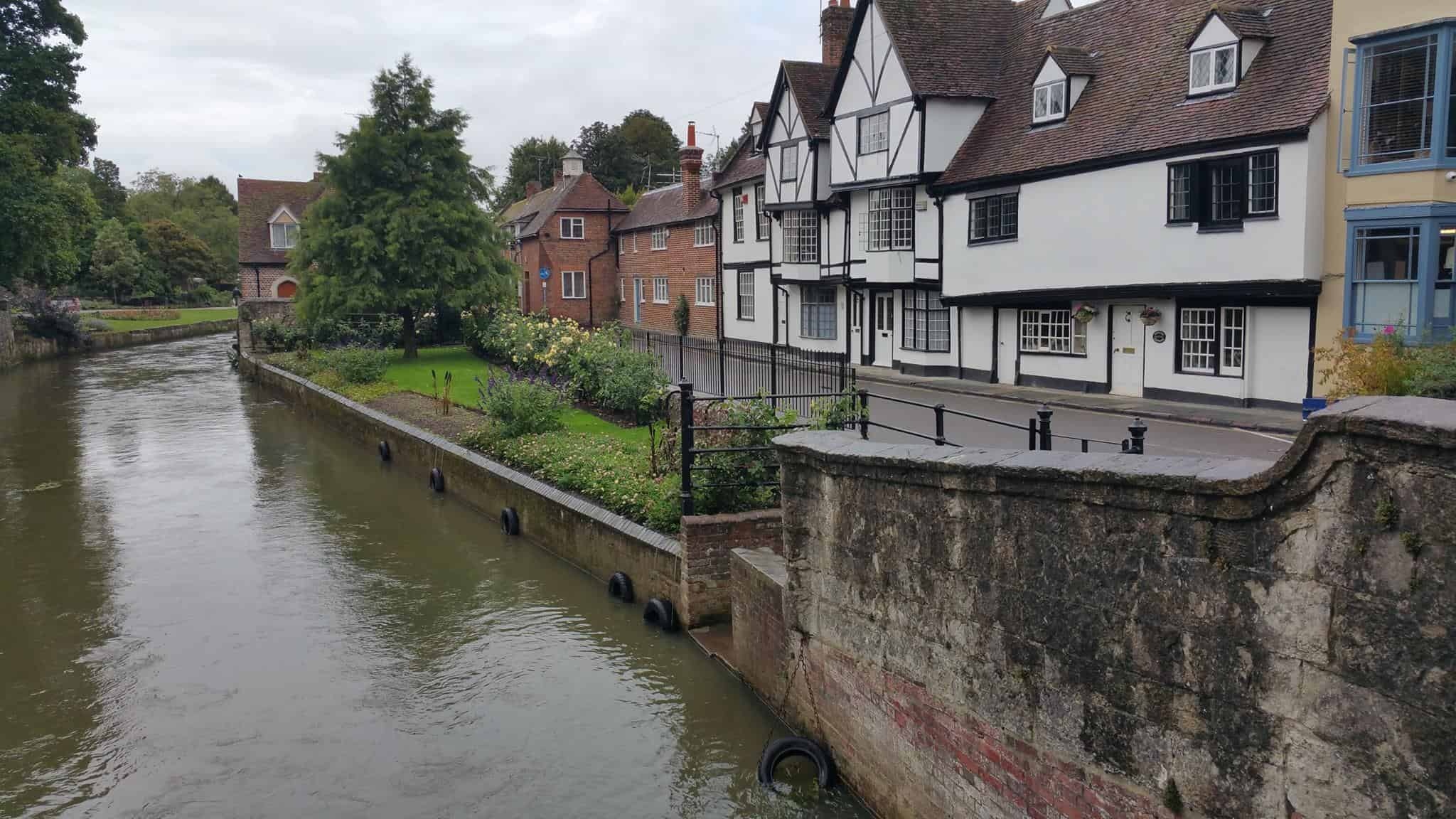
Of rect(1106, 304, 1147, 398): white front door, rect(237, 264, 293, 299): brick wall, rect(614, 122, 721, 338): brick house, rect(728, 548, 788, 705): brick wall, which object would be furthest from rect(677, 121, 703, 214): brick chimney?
rect(728, 548, 788, 705): brick wall

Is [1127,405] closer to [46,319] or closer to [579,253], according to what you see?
Result: [579,253]

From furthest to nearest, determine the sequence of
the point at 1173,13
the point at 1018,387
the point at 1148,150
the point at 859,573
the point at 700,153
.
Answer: the point at 700,153 → the point at 1018,387 → the point at 1173,13 → the point at 1148,150 → the point at 859,573

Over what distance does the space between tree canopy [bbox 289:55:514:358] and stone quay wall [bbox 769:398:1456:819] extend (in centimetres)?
2783

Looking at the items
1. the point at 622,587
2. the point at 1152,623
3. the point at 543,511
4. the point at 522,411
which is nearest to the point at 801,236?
the point at 522,411

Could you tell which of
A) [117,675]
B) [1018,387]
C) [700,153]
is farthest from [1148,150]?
[700,153]

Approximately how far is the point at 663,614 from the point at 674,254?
114 ft

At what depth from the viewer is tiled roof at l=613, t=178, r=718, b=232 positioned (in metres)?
42.3

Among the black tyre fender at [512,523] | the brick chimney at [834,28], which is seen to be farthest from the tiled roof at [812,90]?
the black tyre fender at [512,523]

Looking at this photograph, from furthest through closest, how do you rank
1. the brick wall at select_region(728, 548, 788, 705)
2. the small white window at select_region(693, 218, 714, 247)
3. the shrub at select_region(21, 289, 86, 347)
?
the shrub at select_region(21, 289, 86, 347) → the small white window at select_region(693, 218, 714, 247) → the brick wall at select_region(728, 548, 788, 705)

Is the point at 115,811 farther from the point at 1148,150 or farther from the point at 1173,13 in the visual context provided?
the point at 1173,13

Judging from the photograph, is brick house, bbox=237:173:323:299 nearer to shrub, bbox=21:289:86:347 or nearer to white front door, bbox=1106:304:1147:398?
shrub, bbox=21:289:86:347

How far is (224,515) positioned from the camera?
17.4 m

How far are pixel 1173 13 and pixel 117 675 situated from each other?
23.0 metres

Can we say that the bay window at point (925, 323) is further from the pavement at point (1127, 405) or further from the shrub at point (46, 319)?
the shrub at point (46, 319)
